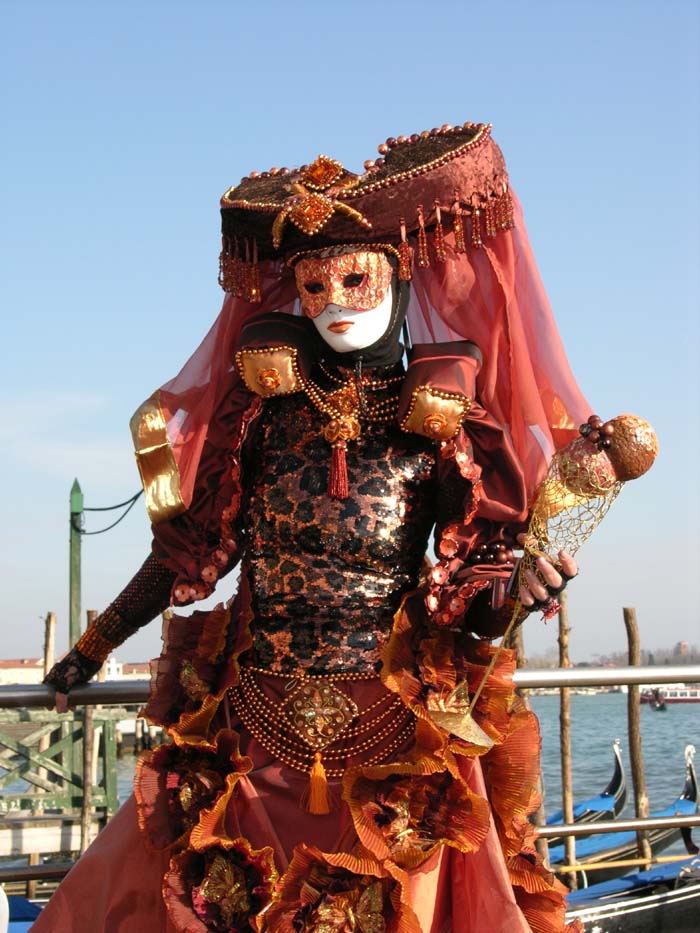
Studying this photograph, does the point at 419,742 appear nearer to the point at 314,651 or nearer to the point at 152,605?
the point at 314,651

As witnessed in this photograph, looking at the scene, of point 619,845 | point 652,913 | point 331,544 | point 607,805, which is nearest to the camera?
point 331,544

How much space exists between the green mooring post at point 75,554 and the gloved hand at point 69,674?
15843mm

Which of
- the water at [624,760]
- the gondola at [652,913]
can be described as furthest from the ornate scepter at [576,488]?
the water at [624,760]

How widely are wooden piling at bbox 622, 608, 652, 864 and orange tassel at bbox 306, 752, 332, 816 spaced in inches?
519

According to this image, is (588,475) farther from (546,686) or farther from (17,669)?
(17,669)

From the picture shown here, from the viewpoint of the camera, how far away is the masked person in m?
2.35

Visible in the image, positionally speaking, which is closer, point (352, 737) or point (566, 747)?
point (352, 737)

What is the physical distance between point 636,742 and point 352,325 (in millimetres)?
15156

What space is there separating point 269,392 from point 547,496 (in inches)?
28.8

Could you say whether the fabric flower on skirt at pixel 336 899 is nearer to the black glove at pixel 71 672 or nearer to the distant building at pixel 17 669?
the black glove at pixel 71 672

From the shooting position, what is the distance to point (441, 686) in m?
2.44

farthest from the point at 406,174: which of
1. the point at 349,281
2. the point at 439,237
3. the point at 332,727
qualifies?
the point at 332,727

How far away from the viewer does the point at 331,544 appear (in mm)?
2592

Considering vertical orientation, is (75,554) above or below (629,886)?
above
